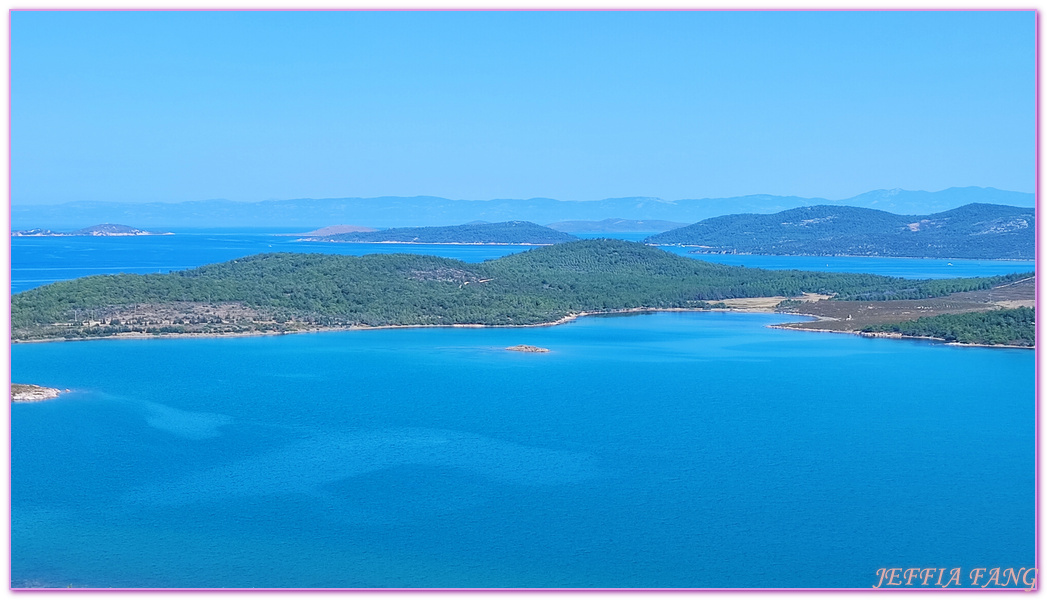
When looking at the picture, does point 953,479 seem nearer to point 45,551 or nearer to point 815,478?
point 815,478

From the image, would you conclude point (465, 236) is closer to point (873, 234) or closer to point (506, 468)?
point (873, 234)

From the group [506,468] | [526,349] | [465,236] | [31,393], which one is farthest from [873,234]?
[506,468]

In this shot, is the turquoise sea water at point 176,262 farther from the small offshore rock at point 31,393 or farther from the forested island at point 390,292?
the small offshore rock at point 31,393

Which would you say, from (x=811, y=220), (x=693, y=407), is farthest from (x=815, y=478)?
(x=811, y=220)

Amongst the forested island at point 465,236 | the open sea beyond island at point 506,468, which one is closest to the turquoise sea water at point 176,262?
the forested island at point 465,236

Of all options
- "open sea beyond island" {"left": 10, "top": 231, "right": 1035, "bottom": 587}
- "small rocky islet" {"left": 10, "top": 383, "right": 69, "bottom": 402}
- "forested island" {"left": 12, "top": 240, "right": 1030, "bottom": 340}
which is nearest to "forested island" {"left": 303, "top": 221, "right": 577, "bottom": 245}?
"forested island" {"left": 12, "top": 240, "right": 1030, "bottom": 340}

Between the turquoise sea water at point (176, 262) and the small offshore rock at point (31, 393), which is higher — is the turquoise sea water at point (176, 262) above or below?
below
